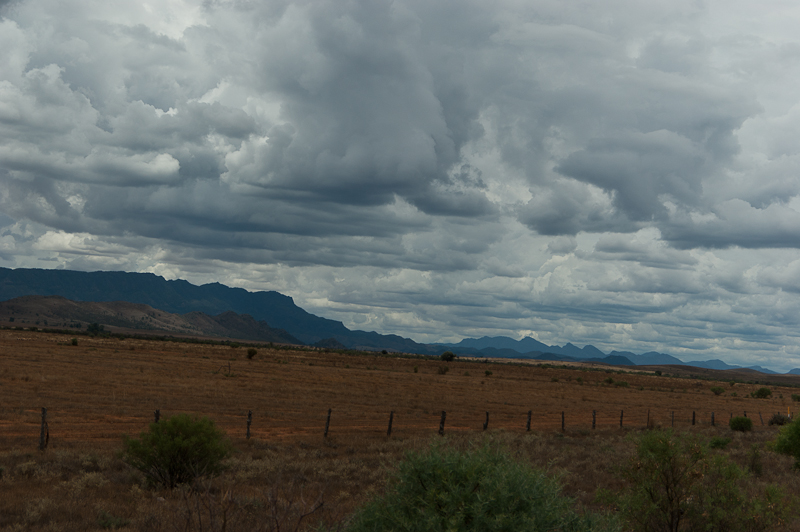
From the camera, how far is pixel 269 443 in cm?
2320

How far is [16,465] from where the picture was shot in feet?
53.0

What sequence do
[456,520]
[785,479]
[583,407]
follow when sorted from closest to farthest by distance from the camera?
[456,520]
[785,479]
[583,407]

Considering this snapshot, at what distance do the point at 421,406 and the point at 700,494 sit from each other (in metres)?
33.8

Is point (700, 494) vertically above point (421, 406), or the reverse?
point (700, 494)

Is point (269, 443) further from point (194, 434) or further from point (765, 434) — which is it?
point (765, 434)

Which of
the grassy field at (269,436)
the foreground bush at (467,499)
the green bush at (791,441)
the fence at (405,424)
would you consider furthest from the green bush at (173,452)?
the green bush at (791,441)

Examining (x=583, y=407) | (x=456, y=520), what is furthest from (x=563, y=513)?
(x=583, y=407)

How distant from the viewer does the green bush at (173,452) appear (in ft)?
49.3

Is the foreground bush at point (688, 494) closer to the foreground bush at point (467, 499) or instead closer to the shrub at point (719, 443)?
the foreground bush at point (467, 499)

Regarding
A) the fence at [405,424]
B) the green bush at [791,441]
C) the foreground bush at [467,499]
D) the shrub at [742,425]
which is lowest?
the fence at [405,424]

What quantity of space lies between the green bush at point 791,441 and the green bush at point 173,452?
2011 cm

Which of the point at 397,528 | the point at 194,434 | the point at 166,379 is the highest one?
the point at 397,528

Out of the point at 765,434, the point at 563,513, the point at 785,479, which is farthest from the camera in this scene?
the point at 765,434

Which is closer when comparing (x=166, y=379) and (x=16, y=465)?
(x=16, y=465)
